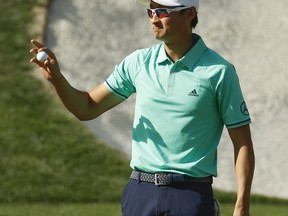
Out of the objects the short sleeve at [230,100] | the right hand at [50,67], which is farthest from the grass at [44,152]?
the short sleeve at [230,100]

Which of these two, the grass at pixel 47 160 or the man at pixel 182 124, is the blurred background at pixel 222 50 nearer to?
the grass at pixel 47 160

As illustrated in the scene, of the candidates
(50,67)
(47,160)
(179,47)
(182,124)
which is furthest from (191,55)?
(47,160)

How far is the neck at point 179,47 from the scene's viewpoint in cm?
643

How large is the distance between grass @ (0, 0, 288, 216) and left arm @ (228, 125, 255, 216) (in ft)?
16.1

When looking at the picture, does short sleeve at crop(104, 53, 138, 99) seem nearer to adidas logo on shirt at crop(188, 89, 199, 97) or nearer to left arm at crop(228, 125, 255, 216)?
adidas logo on shirt at crop(188, 89, 199, 97)

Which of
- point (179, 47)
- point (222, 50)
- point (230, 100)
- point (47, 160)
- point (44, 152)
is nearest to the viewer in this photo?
point (230, 100)

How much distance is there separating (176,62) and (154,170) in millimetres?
594

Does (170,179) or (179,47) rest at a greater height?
(179,47)

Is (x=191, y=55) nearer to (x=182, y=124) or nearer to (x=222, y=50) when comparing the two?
(x=182, y=124)

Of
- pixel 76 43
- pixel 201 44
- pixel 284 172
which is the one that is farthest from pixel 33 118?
pixel 201 44

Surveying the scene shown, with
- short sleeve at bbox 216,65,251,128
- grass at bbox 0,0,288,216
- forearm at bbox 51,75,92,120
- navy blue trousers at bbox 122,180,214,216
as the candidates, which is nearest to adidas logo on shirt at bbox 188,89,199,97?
short sleeve at bbox 216,65,251,128

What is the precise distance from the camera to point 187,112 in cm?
631

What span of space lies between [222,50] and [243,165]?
10138mm

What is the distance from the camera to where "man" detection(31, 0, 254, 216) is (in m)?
6.30
